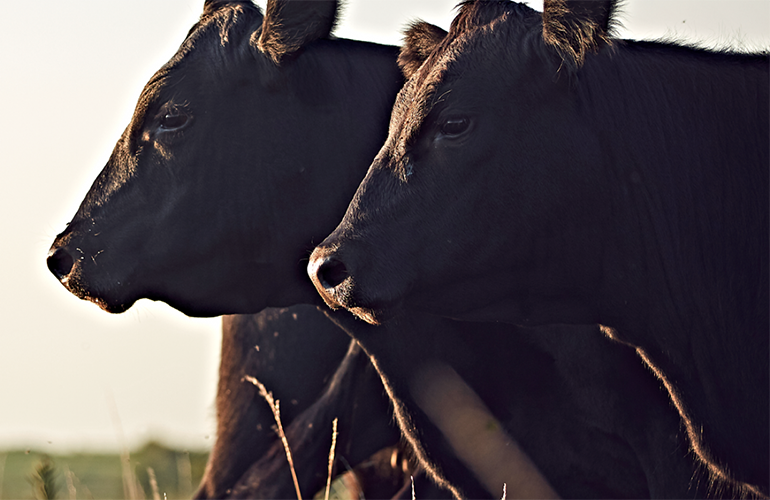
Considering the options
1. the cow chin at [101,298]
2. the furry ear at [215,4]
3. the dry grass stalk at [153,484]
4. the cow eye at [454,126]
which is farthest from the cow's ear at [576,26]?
the dry grass stalk at [153,484]

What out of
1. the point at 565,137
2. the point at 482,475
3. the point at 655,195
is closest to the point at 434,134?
the point at 565,137

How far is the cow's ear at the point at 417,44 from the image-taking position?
448cm

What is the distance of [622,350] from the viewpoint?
4160mm

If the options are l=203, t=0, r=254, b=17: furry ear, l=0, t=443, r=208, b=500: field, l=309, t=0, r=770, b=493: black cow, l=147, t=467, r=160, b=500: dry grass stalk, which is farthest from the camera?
l=0, t=443, r=208, b=500: field

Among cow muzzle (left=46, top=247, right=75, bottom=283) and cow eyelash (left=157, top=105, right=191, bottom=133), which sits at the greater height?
cow eyelash (left=157, top=105, right=191, bottom=133)

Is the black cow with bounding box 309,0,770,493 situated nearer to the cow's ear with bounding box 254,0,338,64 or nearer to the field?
the cow's ear with bounding box 254,0,338,64

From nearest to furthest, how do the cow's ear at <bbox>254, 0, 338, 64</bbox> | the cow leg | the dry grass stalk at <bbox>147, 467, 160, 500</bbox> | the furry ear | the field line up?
1. the cow's ear at <bbox>254, 0, 338, 64</bbox>
2. the furry ear
3. the dry grass stalk at <bbox>147, 467, 160, 500</bbox>
4. the cow leg
5. the field

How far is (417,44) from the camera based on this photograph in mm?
4539

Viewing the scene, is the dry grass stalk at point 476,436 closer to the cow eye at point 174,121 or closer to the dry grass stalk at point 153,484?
the cow eye at point 174,121

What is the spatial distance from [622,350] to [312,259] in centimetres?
142

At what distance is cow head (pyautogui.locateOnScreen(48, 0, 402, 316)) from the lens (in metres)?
4.48

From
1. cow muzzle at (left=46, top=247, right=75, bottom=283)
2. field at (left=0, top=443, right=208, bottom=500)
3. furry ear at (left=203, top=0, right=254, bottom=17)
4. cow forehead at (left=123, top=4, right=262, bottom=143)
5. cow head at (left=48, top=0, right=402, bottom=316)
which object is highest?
furry ear at (left=203, top=0, right=254, bottom=17)

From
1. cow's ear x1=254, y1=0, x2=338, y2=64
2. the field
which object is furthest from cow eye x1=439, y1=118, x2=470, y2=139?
the field

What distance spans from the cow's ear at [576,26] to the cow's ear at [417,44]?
0.96 metres
